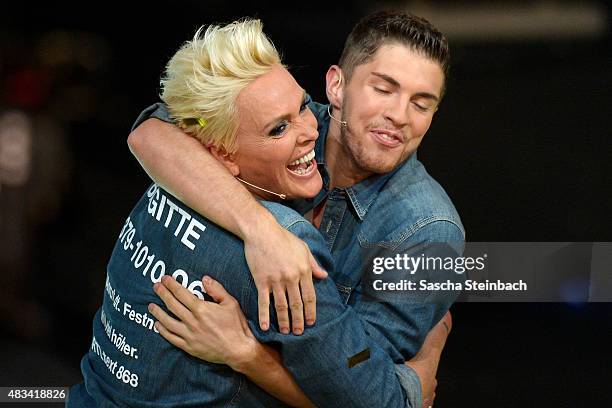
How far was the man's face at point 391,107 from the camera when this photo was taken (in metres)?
2.39

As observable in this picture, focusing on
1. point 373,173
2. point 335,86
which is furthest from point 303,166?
point 335,86

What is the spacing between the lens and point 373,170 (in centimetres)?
241

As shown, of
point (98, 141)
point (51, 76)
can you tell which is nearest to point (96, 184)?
point (98, 141)

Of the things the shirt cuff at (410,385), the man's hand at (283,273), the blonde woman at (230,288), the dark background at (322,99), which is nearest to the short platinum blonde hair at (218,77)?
the blonde woman at (230,288)

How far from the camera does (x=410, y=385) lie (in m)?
2.16

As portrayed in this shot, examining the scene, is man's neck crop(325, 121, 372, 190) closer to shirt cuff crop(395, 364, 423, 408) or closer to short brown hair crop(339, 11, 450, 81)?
short brown hair crop(339, 11, 450, 81)

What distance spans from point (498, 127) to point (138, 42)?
1.14m

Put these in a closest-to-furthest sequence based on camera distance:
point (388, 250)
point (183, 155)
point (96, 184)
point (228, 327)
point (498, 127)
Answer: point (228, 327)
point (183, 155)
point (388, 250)
point (498, 127)
point (96, 184)

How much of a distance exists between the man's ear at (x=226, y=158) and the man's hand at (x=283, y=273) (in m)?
0.28

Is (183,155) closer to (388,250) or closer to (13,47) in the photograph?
(388,250)

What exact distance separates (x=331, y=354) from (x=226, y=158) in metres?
0.51

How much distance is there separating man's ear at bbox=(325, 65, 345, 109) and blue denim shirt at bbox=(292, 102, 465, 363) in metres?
0.12

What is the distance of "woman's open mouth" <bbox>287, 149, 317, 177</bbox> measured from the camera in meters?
2.26

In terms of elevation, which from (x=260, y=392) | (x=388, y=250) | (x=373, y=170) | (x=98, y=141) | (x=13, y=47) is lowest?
(x=260, y=392)
